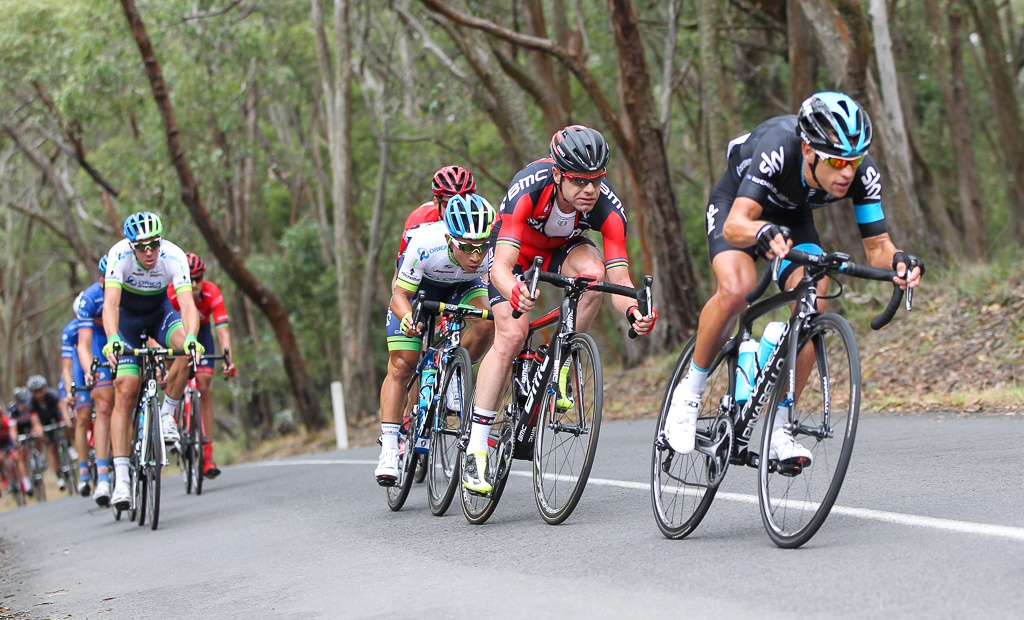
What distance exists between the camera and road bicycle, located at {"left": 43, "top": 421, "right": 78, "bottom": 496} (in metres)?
20.0

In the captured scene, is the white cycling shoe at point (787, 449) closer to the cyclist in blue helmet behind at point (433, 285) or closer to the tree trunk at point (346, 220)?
the cyclist in blue helmet behind at point (433, 285)

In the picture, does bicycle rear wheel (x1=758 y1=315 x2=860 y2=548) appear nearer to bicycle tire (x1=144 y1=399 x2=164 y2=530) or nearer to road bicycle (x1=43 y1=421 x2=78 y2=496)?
bicycle tire (x1=144 y1=399 x2=164 y2=530)

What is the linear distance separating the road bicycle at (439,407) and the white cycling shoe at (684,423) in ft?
6.61

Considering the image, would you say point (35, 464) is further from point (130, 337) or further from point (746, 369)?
point (746, 369)

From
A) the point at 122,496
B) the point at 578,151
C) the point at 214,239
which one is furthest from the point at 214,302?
the point at 214,239

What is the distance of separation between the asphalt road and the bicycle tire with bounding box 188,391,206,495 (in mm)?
2262

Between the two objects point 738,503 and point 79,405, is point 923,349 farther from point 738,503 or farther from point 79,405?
point 79,405

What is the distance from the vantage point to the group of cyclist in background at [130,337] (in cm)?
1036

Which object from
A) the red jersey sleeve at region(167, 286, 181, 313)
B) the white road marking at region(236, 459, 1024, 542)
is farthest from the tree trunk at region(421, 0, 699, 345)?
the white road marking at region(236, 459, 1024, 542)

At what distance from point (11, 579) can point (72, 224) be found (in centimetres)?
2639

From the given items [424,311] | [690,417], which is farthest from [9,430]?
[690,417]

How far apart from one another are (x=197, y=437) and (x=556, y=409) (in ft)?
23.4

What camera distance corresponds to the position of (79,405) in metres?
14.9

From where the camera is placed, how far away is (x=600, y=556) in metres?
5.86
